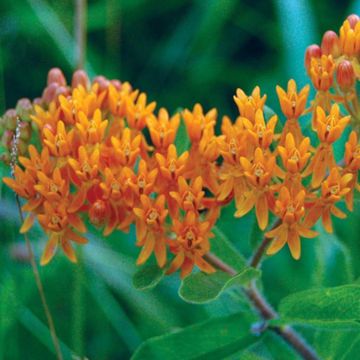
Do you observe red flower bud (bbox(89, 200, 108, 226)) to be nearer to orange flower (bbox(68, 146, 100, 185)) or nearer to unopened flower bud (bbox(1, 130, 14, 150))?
orange flower (bbox(68, 146, 100, 185))

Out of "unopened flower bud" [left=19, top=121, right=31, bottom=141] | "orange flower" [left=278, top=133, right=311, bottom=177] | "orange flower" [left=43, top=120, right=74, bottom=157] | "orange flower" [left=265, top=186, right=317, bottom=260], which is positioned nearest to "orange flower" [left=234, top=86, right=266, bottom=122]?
"orange flower" [left=278, top=133, right=311, bottom=177]

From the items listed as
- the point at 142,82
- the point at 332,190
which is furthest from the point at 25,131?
the point at 142,82

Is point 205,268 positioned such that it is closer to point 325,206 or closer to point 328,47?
point 325,206

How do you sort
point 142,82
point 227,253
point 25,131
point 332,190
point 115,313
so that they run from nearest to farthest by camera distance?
point 332,190, point 25,131, point 227,253, point 115,313, point 142,82

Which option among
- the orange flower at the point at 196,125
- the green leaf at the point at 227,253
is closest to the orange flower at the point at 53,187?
the orange flower at the point at 196,125

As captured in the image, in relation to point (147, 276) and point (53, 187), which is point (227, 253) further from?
point (53, 187)

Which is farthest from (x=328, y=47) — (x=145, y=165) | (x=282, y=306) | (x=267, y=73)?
(x=267, y=73)
